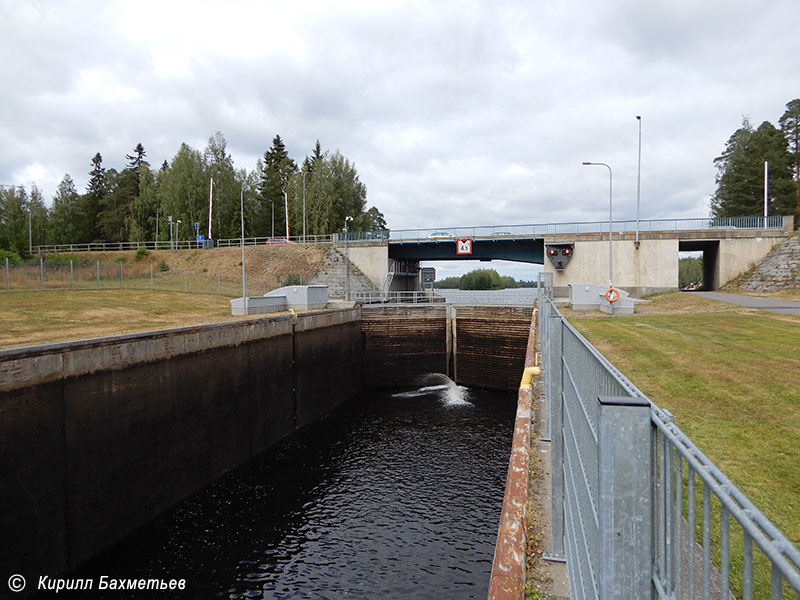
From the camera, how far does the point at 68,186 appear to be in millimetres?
78875

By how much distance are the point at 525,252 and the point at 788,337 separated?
27004 mm

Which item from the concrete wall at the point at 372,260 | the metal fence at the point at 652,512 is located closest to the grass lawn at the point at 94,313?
the concrete wall at the point at 372,260

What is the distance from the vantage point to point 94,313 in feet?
72.6

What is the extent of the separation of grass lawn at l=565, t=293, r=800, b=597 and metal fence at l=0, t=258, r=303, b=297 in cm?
2900

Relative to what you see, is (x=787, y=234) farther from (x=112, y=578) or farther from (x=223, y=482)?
(x=112, y=578)

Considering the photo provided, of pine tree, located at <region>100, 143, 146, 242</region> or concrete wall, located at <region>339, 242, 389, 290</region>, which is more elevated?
pine tree, located at <region>100, 143, 146, 242</region>

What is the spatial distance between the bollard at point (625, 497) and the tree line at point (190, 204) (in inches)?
2404

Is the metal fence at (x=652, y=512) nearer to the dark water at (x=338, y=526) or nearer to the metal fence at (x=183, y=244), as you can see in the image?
the dark water at (x=338, y=526)

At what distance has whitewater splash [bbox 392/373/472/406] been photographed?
80.3ft

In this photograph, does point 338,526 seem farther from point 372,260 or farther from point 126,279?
point 126,279

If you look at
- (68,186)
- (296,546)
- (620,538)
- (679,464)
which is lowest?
(296,546)

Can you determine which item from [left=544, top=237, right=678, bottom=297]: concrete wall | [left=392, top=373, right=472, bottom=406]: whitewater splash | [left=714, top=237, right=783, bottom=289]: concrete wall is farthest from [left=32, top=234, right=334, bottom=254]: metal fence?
[left=714, top=237, right=783, bottom=289]: concrete wall

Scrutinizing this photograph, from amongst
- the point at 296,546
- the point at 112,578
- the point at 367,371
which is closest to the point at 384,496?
the point at 296,546

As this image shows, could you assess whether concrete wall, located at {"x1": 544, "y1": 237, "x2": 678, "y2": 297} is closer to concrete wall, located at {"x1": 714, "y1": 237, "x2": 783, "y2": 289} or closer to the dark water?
concrete wall, located at {"x1": 714, "y1": 237, "x2": 783, "y2": 289}
